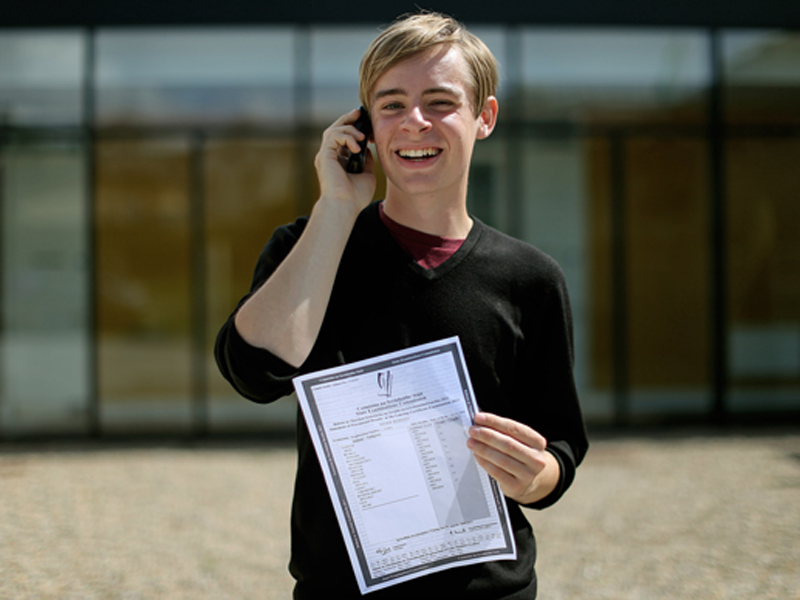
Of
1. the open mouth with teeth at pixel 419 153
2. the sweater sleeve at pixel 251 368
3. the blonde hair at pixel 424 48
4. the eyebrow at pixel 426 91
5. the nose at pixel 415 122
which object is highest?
the blonde hair at pixel 424 48

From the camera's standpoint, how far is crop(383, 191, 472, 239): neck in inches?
57.6

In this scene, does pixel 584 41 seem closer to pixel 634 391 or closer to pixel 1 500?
pixel 634 391

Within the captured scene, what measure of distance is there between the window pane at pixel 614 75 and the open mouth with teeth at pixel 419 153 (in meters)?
6.51

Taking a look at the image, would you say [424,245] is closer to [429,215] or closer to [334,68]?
[429,215]

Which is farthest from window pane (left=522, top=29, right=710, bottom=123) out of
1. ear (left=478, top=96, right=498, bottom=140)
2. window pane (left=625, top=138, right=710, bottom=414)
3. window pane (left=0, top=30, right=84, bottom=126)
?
ear (left=478, top=96, right=498, bottom=140)

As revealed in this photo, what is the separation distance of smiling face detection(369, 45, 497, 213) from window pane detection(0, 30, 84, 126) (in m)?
7.01

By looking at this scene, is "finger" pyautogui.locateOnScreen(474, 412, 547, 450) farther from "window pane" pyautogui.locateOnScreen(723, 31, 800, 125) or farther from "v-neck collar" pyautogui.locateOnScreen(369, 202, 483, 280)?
"window pane" pyautogui.locateOnScreen(723, 31, 800, 125)

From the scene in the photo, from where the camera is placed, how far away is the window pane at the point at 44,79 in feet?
24.4

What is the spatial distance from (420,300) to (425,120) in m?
0.32

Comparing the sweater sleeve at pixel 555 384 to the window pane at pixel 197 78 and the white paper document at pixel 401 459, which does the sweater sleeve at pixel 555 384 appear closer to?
the white paper document at pixel 401 459

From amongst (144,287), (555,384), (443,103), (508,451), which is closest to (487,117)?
(443,103)

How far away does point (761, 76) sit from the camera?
764cm

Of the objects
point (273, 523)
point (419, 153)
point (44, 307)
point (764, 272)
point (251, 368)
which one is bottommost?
point (273, 523)

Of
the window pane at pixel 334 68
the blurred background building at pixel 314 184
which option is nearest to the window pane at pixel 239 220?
the blurred background building at pixel 314 184
